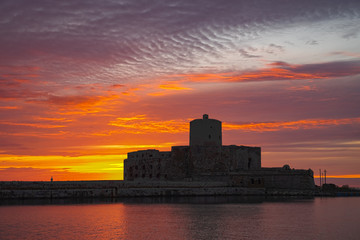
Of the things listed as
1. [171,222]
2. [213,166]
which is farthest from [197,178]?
[171,222]

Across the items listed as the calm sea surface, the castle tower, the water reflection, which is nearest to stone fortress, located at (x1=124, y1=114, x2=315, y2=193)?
the castle tower

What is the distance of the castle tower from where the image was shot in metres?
57.1

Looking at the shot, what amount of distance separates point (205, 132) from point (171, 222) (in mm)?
29941

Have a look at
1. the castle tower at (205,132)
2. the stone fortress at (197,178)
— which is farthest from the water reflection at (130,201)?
the castle tower at (205,132)

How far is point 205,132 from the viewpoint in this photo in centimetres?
5709

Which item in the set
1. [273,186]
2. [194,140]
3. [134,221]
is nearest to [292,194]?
[273,186]

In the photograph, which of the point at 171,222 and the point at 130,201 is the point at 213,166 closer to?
the point at 130,201

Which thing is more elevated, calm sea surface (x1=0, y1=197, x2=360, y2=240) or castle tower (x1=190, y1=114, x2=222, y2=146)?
castle tower (x1=190, y1=114, x2=222, y2=146)

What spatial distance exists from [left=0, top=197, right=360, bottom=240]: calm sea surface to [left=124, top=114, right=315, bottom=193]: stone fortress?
16.2 meters

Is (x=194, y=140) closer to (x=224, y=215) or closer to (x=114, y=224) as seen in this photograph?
(x=224, y=215)

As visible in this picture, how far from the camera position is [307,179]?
53.1m

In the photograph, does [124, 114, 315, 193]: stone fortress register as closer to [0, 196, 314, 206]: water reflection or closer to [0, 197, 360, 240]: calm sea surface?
[0, 196, 314, 206]: water reflection

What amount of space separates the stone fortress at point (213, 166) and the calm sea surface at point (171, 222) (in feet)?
53.2

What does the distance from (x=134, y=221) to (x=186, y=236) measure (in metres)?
6.18
